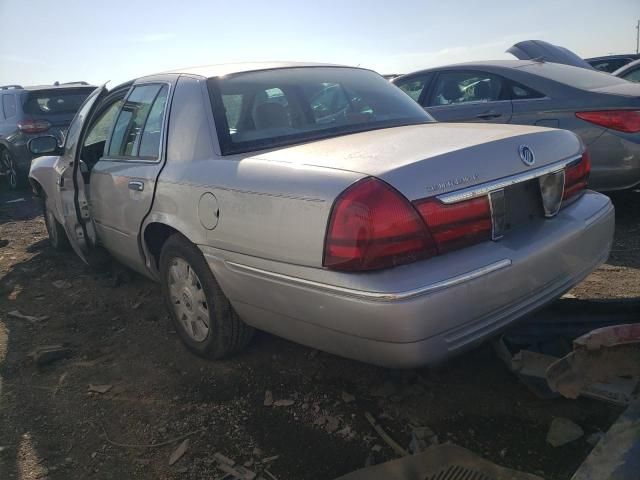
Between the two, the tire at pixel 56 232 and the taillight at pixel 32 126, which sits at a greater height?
the taillight at pixel 32 126

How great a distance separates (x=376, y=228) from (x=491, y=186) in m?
0.53

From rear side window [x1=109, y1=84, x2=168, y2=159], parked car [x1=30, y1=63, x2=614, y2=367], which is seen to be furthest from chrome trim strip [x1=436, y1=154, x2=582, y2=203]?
rear side window [x1=109, y1=84, x2=168, y2=159]

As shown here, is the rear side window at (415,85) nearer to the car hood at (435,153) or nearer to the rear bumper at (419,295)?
the car hood at (435,153)

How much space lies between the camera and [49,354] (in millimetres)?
3396

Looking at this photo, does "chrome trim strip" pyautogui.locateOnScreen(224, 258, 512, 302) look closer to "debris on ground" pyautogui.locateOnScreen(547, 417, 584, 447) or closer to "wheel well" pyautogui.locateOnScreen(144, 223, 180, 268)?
"debris on ground" pyautogui.locateOnScreen(547, 417, 584, 447)

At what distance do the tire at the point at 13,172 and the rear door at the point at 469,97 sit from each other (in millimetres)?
7046

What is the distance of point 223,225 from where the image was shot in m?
2.59

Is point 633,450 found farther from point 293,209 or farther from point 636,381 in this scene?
point 293,209

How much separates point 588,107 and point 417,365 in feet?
11.9

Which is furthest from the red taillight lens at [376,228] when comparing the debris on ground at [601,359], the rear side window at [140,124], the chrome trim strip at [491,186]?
the rear side window at [140,124]

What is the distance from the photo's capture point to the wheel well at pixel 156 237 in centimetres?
324

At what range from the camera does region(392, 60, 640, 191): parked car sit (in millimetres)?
4660

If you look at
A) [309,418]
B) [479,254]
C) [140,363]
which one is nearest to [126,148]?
[140,363]

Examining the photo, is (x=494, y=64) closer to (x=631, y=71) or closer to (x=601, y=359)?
(x=631, y=71)
